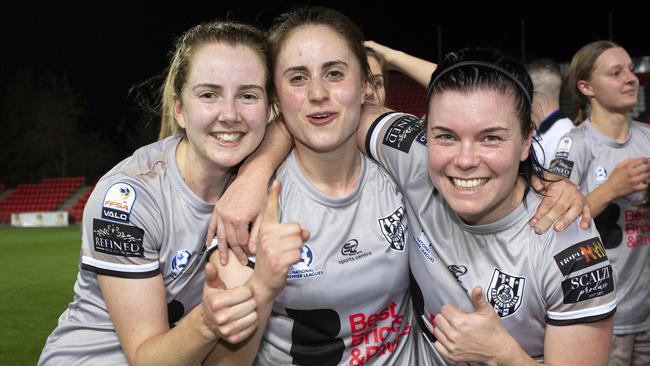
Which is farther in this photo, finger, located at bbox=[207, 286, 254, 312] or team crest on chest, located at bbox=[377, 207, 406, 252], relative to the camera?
team crest on chest, located at bbox=[377, 207, 406, 252]

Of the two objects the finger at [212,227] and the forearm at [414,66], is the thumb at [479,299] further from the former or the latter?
the forearm at [414,66]

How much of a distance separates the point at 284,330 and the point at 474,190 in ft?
2.79

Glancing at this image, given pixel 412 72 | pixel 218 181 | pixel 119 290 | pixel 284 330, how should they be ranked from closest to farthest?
pixel 119 290 < pixel 284 330 < pixel 218 181 < pixel 412 72

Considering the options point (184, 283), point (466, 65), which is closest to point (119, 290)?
point (184, 283)

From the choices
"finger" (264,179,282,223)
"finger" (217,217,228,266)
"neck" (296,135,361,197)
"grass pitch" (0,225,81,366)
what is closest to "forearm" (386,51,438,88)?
"neck" (296,135,361,197)

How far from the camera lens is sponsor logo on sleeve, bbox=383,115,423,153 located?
2436 mm

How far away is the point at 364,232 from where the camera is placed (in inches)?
90.6

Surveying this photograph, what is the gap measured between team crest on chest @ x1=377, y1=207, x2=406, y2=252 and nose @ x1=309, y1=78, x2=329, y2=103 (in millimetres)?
504

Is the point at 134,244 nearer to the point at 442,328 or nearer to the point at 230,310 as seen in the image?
the point at 230,310

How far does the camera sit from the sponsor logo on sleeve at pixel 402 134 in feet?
7.99

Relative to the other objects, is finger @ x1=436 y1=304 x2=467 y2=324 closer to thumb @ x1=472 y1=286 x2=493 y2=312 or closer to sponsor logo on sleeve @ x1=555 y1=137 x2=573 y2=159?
thumb @ x1=472 y1=286 x2=493 y2=312

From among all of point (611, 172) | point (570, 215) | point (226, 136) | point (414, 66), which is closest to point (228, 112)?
point (226, 136)

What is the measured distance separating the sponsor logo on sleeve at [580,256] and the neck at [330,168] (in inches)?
31.3

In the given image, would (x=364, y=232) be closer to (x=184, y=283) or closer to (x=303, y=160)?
(x=303, y=160)
